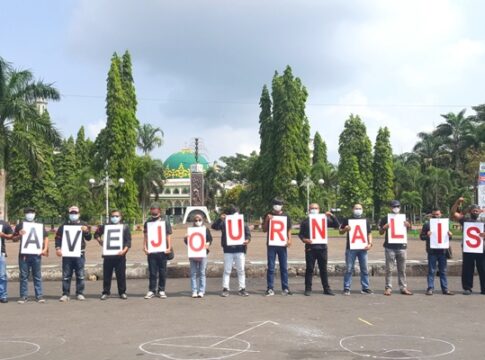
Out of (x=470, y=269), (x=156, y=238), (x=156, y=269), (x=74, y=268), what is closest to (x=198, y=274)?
(x=156, y=269)

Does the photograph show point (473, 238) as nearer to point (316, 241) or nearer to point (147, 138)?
point (316, 241)

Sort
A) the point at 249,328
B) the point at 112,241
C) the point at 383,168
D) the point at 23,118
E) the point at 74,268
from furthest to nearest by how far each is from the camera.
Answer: the point at 383,168 < the point at 23,118 < the point at 112,241 < the point at 74,268 < the point at 249,328

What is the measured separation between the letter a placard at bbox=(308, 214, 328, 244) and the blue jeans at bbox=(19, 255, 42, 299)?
239 inches

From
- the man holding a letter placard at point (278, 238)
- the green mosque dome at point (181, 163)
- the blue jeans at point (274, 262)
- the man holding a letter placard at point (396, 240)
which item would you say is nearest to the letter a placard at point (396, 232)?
the man holding a letter placard at point (396, 240)

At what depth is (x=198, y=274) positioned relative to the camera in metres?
12.3

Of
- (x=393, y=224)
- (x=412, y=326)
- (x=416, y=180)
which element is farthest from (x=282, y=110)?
(x=412, y=326)

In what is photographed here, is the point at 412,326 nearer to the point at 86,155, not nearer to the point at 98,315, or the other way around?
the point at 98,315

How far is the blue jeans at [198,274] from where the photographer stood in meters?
12.1

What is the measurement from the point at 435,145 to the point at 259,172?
29973 millimetres

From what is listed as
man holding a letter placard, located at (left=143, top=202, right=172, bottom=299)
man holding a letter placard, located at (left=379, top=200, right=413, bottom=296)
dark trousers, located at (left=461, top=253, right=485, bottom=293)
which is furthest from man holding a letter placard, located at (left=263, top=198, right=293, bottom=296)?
dark trousers, located at (left=461, top=253, right=485, bottom=293)

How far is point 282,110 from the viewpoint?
2271 inches

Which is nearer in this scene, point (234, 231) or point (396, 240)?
point (234, 231)

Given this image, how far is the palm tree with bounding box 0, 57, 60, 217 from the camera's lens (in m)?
31.9

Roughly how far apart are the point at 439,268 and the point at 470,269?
73 cm
